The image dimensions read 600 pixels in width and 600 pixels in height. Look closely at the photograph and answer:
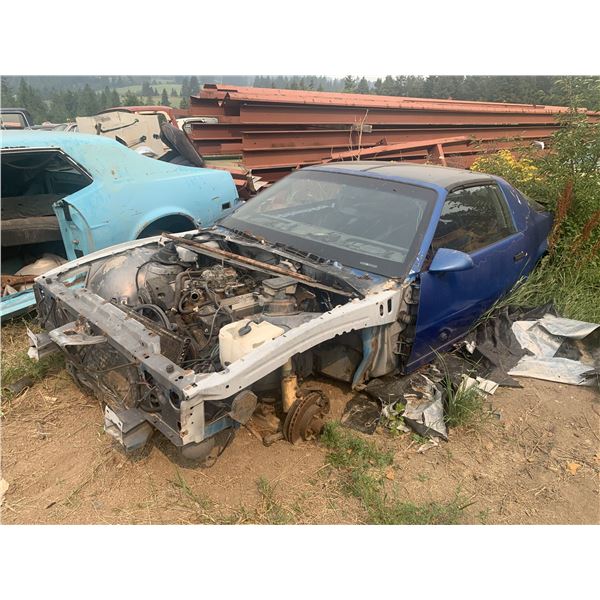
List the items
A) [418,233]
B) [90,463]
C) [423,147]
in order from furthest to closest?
[423,147] < [418,233] < [90,463]

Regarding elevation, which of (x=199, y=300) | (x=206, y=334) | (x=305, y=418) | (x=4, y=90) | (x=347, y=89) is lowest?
(x=305, y=418)

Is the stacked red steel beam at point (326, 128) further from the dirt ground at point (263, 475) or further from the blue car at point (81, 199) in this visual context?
the dirt ground at point (263, 475)

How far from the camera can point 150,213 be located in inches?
170

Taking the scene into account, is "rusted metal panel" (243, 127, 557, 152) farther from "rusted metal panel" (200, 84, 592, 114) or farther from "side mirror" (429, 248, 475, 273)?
"side mirror" (429, 248, 475, 273)

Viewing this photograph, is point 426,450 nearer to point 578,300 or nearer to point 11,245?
point 578,300

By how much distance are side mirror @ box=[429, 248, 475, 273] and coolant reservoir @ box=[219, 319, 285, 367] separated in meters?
1.19

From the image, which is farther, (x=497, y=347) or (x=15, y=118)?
(x=15, y=118)

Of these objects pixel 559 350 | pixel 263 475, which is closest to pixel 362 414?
pixel 263 475

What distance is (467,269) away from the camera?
3.12 meters

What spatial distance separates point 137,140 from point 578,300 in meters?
8.18

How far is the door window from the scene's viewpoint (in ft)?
10.8

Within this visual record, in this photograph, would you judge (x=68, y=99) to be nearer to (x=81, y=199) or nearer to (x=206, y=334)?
(x=81, y=199)

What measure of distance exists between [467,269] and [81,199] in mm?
3183

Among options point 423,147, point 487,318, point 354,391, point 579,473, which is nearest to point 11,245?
point 354,391
